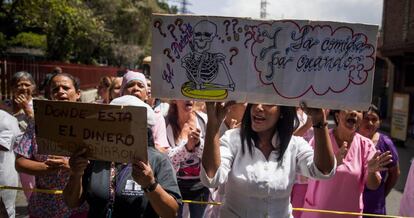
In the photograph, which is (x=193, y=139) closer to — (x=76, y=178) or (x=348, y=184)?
(x=76, y=178)

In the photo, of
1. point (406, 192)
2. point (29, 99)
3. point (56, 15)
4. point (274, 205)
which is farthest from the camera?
point (56, 15)

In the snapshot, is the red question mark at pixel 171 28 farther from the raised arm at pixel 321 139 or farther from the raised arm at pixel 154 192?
the raised arm at pixel 321 139

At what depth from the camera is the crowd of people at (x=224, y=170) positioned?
7.60 ft

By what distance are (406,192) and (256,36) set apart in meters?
1.80

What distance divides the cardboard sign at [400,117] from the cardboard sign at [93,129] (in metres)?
12.2

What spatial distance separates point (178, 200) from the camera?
2340mm

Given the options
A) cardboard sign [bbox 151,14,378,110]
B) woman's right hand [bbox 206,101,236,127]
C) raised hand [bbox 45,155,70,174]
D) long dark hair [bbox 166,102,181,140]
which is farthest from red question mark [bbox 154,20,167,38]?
long dark hair [bbox 166,102,181,140]

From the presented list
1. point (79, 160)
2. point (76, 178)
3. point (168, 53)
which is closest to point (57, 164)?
point (76, 178)

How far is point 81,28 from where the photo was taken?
16.6 metres

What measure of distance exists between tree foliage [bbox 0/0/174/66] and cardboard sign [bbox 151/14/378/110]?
11.2 m

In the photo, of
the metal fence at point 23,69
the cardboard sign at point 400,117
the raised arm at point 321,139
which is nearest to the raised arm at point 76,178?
the raised arm at point 321,139

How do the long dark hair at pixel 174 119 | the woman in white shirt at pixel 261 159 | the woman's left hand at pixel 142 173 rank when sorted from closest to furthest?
the woman's left hand at pixel 142 173 → the woman in white shirt at pixel 261 159 → the long dark hair at pixel 174 119

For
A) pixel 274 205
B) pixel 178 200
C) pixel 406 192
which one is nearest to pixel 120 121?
pixel 178 200

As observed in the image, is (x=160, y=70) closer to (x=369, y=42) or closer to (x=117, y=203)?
(x=117, y=203)
